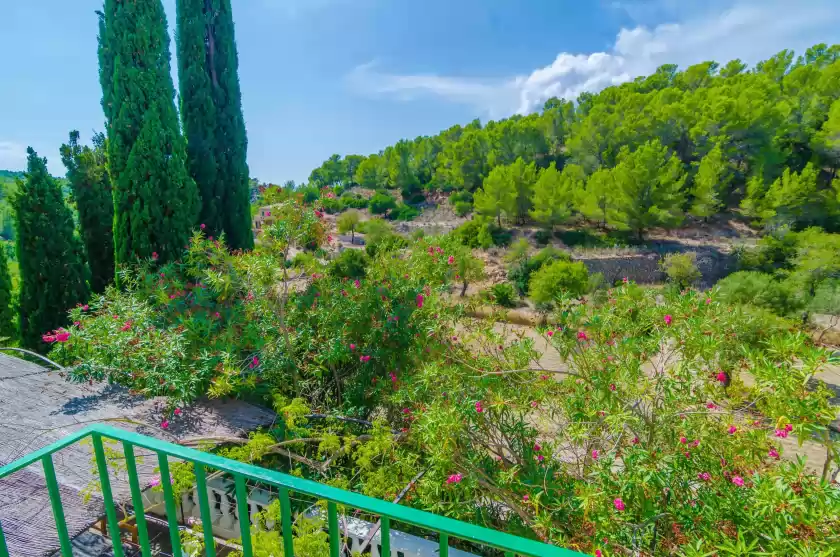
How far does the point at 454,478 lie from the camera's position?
3.10m

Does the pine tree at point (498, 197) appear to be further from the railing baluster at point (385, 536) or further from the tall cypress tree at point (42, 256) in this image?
the railing baluster at point (385, 536)

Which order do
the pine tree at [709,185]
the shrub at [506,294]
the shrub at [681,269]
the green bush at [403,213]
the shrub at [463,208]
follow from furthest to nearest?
the green bush at [403,213]
the shrub at [463,208]
the pine tree at [709,185]
the shrub at [681,269]
the shrub at [506,294]

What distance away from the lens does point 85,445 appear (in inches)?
143

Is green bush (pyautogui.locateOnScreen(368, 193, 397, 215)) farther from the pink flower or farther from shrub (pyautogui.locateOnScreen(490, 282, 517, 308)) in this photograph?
the pink flower

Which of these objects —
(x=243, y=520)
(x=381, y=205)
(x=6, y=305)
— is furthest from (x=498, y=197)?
(x=243, y=520)

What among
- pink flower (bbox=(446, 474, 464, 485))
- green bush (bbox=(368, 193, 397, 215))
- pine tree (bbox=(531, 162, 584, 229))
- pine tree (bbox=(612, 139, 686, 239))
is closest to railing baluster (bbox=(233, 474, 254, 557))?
pink flower (bbox=(446, 474, 464, 485))

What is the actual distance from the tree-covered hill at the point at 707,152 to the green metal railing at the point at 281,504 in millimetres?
26989

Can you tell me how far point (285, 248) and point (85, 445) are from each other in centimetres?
234

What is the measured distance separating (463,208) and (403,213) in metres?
6.13

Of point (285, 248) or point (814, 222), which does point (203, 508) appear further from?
point (814, 222)

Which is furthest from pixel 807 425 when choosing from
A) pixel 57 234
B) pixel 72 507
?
pixel 57 234

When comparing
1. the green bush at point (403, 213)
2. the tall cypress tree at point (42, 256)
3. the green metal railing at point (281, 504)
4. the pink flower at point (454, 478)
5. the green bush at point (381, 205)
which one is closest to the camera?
the green metal railing at point (281, 504)

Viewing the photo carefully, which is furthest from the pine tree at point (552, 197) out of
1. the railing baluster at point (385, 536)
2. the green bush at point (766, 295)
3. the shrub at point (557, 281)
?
the railing baluster at point (385, 536)

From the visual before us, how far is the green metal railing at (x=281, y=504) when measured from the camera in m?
1.02
